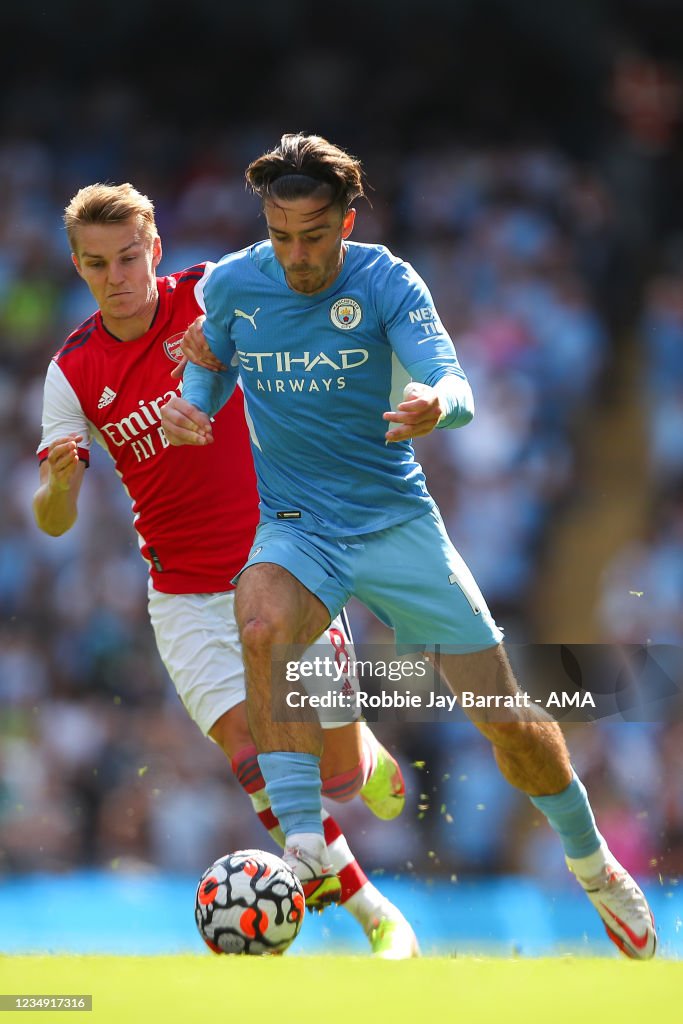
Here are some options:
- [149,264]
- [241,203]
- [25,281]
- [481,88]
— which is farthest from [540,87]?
[149,264]

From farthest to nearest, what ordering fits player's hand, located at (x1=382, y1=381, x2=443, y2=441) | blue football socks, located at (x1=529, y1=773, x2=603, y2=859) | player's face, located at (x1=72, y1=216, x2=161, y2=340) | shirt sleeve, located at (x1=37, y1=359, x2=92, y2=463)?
shirt sleeve, located at (x1=37, y1=359, x2=92, y2=463) → player's face, located at (x1=72, y1=216, x2=161, y2=340) → blue football socks, located at (x1=529, y1=773, x2=603, y2=859) → player's hand, located at (x1=382, y1=381, x2=443, y2=441)

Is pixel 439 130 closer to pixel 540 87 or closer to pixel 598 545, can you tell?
pixel 540 87

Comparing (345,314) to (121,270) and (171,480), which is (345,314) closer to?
(121,270)

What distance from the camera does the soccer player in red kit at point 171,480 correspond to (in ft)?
17.0

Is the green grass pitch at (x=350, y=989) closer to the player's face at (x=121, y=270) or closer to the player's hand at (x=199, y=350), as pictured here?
the player's hand at (x=199, y=350)

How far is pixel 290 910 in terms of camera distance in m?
3.95

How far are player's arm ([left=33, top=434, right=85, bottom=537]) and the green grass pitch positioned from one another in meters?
1.75

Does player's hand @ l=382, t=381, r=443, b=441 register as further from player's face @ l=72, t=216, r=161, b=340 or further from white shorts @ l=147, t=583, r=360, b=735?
player's face @ l=72, t=216, r=161, b=340

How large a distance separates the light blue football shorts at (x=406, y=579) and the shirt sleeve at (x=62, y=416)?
972 millimetres

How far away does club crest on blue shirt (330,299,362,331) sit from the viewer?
4449mm

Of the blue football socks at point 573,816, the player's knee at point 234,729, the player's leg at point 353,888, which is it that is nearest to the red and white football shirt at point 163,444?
the player's knee at point 234,729

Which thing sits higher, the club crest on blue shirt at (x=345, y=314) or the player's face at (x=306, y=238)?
the player's face at (x=306, y=238)

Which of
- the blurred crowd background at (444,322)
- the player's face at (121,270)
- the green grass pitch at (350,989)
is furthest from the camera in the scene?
the blurred crowd background at (444,322)

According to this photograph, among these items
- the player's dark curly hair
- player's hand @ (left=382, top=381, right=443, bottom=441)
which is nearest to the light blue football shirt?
the player's dark curly hair
